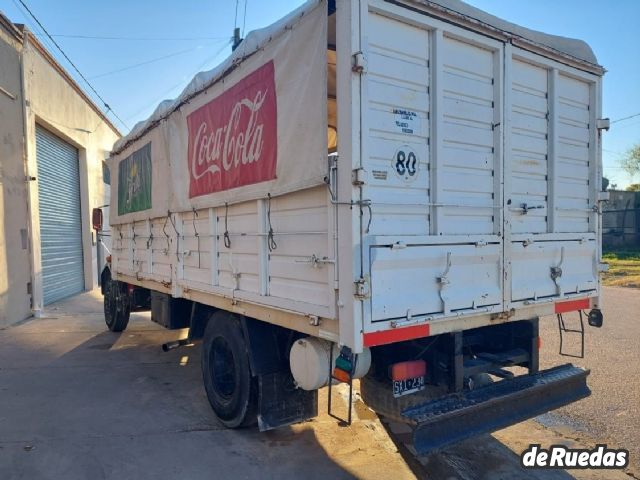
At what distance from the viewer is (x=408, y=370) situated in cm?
332

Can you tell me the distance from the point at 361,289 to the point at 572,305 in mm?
2352

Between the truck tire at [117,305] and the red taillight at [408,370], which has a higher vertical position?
the red taillight at [408,370]

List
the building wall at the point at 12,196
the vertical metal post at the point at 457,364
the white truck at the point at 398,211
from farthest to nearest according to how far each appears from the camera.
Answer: the building wall at the point at 12,196
the vertical metal post at the point at 457,364
the white truck at the point at 398,211

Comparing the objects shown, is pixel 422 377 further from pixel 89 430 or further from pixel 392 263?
pixel 89 430

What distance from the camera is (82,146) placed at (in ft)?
47.4

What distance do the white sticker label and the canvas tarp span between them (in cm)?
46

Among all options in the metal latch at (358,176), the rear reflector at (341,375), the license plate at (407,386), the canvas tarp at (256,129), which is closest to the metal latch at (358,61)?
the canvas tarp at (256,129)

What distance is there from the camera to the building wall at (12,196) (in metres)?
9.18

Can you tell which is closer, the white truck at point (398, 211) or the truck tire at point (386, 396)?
the white truck at point (398, 211)

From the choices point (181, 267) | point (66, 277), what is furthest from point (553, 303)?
point (66, 277)

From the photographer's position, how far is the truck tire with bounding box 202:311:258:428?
159 inches

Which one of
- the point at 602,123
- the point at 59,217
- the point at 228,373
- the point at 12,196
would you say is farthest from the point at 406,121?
the point at 59,217

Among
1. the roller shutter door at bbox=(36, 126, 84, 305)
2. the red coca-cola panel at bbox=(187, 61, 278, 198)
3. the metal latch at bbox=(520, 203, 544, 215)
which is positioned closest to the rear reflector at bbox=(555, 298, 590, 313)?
the metal latch at bbox=(520, 203, 544, 215)

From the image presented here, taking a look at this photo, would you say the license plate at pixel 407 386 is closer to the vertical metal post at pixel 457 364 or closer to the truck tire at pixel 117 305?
the vertical metal post at pixel 457 364
